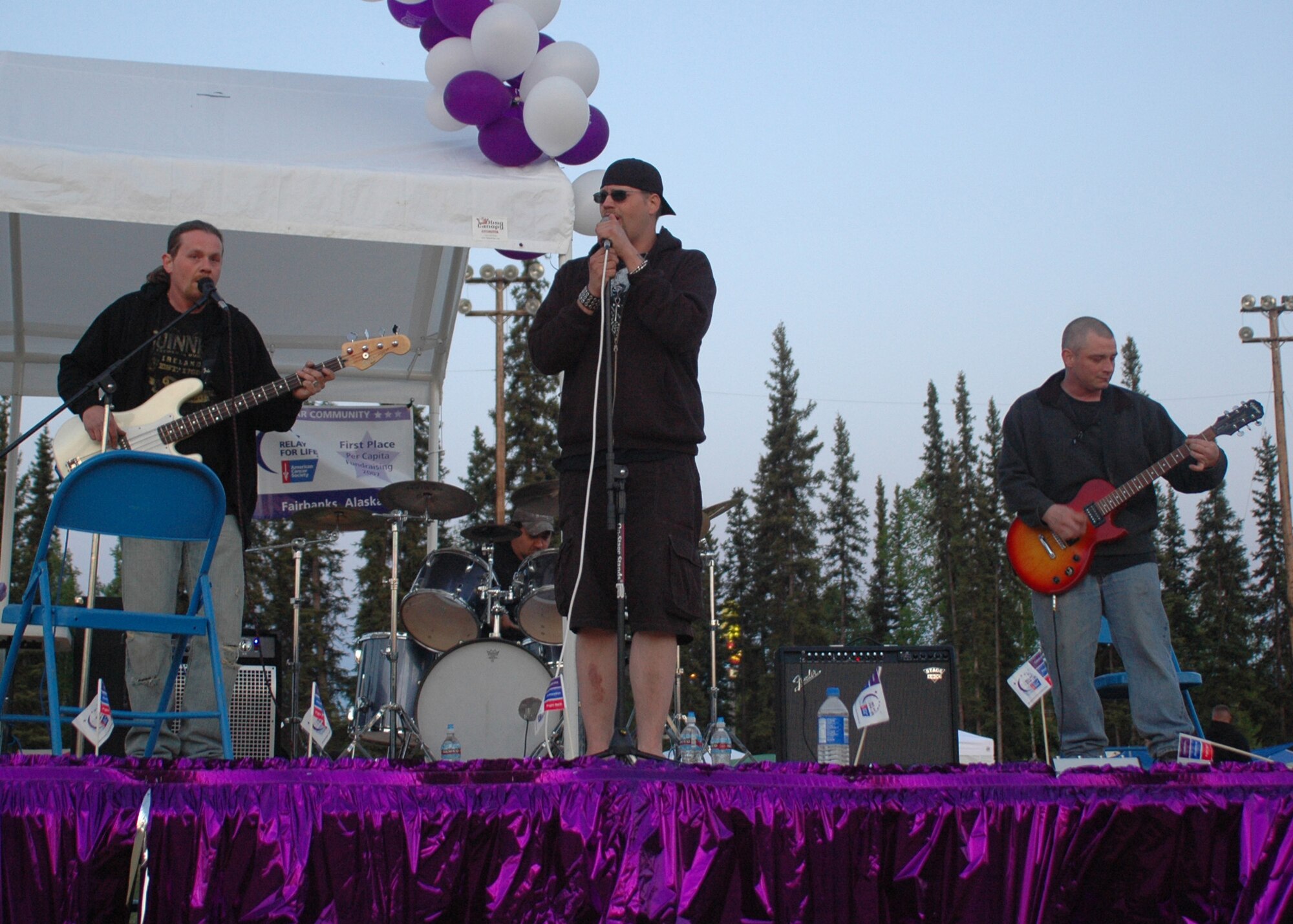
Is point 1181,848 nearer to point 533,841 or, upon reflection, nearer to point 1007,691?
point 533,841

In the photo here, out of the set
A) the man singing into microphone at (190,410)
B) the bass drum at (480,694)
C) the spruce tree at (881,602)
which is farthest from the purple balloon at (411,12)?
the spruce tree at (881,602)

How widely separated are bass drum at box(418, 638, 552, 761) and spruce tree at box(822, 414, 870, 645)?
33992 mm

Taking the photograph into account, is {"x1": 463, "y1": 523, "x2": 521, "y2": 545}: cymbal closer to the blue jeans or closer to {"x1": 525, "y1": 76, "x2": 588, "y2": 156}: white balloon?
{"x1": 525, "y1": 76, "x2": 588, "y2": 156}: white balloon

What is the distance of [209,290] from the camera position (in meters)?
3.97

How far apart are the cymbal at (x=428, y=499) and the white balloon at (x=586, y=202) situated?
162 centimetres

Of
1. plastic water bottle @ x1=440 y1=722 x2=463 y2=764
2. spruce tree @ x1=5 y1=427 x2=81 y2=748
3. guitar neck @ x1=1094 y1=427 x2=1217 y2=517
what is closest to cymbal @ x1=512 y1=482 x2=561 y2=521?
plastic water bottle @ x1=440 y1=722 x2=463 y2=764

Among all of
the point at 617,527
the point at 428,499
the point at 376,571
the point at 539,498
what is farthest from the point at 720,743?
the point at 376,571

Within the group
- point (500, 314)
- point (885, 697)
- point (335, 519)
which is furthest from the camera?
point (500, 314)

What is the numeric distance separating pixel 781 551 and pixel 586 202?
104 ft

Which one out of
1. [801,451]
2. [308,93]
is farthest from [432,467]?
[801,451]

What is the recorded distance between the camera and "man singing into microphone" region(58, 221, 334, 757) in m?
3.85

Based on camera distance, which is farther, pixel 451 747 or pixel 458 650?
pixel 458 650

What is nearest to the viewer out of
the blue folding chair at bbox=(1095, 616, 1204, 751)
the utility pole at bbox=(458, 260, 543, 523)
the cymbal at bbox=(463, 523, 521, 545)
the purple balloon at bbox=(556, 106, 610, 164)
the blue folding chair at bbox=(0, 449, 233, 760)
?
the blue folding chair at bbox=(0, 449, 233, 760)

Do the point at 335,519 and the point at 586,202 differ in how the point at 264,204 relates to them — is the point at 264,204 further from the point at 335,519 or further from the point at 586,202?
the point at 335,519
